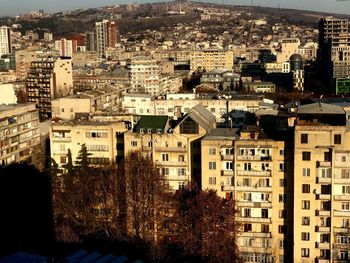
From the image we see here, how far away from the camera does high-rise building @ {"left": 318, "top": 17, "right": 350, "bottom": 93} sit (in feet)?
131

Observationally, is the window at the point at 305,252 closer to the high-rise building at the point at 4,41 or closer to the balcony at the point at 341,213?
the balcony at the point at 341,213

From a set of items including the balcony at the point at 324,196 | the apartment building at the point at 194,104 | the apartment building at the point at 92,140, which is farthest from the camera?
the apartment building at the point at 194,104

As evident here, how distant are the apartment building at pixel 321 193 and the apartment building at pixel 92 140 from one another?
4.53 metres

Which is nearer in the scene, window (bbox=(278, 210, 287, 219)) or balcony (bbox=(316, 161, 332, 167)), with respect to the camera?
balcony (bbox=(316, 161, 332, 167))

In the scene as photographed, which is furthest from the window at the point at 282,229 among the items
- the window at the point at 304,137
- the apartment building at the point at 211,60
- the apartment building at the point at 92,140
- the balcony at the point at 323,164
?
the apartment building at the point at 211,60

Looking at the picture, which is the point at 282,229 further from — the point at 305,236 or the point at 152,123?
the point at 152,123

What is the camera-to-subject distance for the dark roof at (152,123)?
45.5 feet

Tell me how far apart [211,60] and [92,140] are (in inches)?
1563

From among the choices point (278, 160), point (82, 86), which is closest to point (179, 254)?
point (278, 160)

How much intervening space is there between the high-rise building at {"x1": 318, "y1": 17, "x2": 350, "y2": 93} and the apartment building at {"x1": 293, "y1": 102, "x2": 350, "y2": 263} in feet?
85.3

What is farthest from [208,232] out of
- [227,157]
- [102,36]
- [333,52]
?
[102,36]

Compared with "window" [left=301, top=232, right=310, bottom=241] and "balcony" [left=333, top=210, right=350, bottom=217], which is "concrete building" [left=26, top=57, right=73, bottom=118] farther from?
"balcony" [left=333, top=210, right=350, bottom=217]

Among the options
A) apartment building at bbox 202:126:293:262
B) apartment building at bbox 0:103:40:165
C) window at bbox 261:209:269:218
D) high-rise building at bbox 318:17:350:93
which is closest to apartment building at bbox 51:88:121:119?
apartment building at bbox 0:103:40:165

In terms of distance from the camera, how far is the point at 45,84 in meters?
32.6
